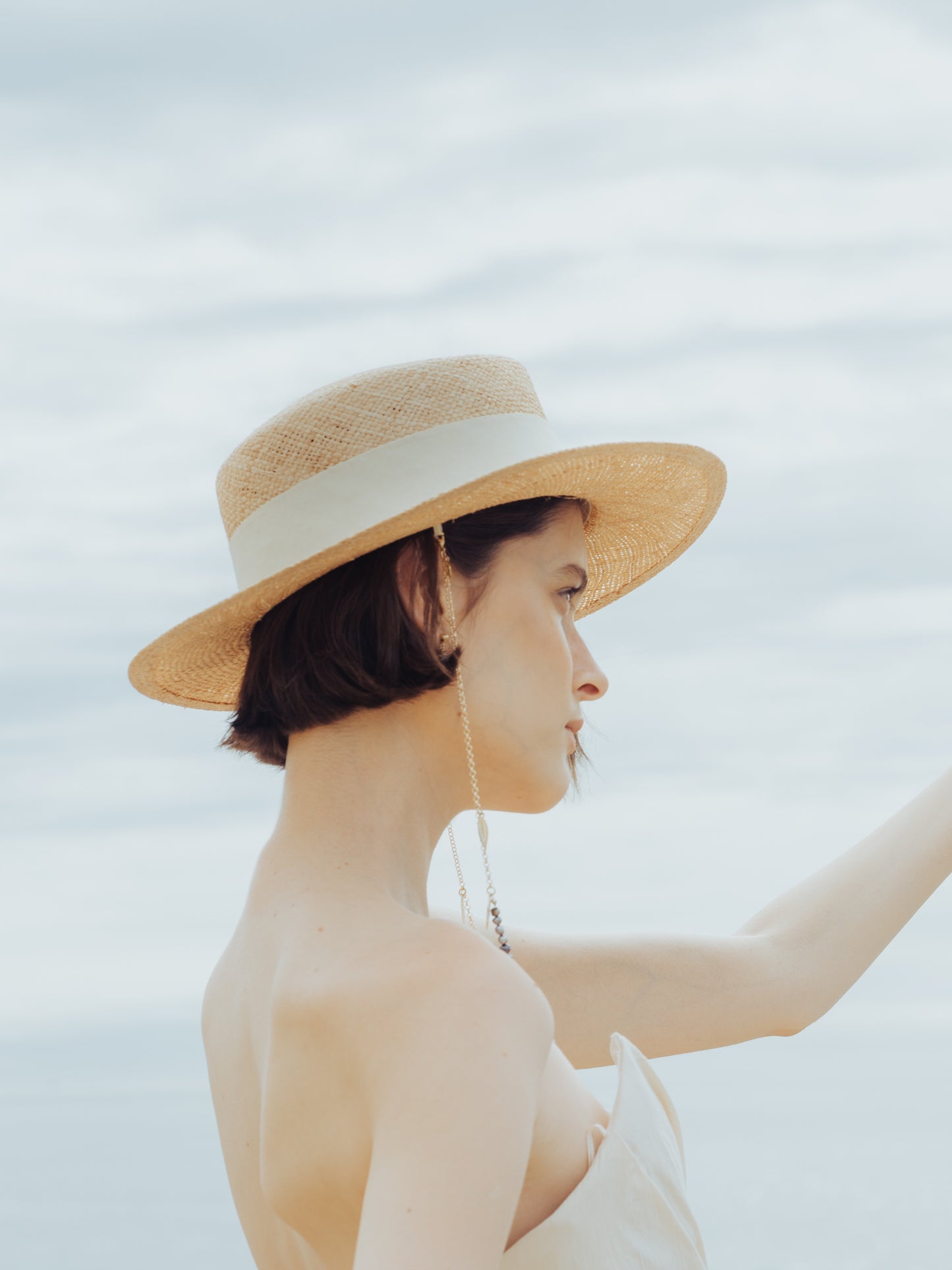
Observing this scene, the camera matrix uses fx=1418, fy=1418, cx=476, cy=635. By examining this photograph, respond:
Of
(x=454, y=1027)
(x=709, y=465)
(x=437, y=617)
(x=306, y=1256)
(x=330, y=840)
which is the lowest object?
(x=306, y=1256)

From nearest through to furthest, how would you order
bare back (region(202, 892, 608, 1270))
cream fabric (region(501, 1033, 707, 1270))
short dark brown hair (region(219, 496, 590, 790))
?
bare back (region(202, 892, 608, 1270)), cream fabric (region(501, 1033, 707, 1270)), short dark brown hair (region(219, 496, 590, 790))

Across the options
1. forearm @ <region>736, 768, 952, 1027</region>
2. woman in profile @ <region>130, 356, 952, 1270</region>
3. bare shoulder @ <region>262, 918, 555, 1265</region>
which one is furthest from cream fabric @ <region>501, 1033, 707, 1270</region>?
forearm @ <region>736, 768, 952, 1027</region>

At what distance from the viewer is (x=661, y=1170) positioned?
1535mm

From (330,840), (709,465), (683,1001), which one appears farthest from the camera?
(683,1001)

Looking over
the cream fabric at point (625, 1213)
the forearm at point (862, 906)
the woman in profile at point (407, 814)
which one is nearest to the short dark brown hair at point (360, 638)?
the woman in profile at point (407, 814)

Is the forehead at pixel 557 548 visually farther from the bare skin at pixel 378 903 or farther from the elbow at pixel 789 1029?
the elbow at pixel 789 1029

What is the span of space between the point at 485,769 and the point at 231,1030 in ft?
1.30

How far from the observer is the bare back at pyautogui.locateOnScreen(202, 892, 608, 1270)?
1.26 metres

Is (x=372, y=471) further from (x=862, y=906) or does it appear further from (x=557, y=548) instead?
(x=862, y=906)

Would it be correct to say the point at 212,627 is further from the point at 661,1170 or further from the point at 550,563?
the point at 661,1170

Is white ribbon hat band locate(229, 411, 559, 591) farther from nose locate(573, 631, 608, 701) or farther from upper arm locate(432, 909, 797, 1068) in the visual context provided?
upper arm locate(432, 909, 797, 1068)

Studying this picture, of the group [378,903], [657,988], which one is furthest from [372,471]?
[657,988]

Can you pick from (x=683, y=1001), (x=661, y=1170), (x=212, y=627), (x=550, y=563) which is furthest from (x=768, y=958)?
(x=212, y=627)

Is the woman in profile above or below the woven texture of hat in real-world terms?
below
